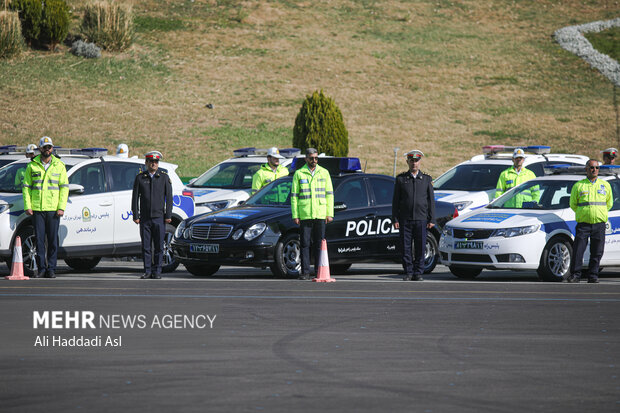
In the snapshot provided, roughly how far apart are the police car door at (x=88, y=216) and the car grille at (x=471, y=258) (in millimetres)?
5237

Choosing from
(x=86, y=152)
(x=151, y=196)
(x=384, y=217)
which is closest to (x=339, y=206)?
(x=384, y=217)

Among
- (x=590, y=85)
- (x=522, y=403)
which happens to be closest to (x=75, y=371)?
(x=522, y=403)

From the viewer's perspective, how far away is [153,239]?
52.3ft

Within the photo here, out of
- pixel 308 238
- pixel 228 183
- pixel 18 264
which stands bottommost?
pixel 18 264

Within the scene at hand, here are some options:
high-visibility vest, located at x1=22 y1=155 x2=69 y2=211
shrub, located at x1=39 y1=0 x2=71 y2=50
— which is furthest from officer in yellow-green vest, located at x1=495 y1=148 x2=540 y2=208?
shrub, located at x1=39 y1=0 x2=71 y2=50

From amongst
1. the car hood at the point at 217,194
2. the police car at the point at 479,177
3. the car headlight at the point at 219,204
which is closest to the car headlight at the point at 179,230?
the car headlight at the point at 219,204

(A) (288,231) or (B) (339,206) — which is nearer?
(A) (288,231)

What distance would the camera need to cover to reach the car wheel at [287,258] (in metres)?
15.4

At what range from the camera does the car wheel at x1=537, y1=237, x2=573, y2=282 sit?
50.2ft

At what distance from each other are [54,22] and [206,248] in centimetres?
4658

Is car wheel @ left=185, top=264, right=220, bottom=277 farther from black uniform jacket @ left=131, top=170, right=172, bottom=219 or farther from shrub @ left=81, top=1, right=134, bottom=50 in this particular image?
shrub @ left=81, top=1, right=134, bottom=50

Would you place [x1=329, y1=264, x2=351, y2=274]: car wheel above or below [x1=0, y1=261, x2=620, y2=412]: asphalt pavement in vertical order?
below

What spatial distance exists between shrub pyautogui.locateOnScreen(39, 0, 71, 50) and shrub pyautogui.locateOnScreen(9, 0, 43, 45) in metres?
0.32

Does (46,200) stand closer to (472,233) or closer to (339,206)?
(339,206)
